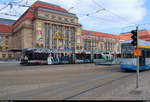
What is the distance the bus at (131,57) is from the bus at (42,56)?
644 inches

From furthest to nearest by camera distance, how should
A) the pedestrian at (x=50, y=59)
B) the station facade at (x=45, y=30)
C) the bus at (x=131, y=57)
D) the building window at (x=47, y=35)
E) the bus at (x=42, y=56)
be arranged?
the building window at (x=47, y=35), the station facade at (x=45, y=30), the pedestrian at (x=50, y=59), the bus at (x=42, y=56), the bus at (x=131, y=57)


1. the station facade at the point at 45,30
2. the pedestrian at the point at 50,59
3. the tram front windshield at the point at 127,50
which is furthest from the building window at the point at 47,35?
the tram front windshield at the point at 127,50

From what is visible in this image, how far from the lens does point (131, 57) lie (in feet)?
46.0

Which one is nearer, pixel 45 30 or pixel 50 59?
pixel 50 59

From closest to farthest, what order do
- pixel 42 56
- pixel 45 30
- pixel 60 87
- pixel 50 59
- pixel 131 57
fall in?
1. pixel 60 87
2. pixel 131 57
3. pixel 42 56
4. pixel 50 59
5. pixel 45 30

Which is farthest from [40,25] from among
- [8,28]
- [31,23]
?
[8,28]

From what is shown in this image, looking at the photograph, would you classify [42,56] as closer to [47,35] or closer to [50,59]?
[50,59]

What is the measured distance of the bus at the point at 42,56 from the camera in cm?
2569

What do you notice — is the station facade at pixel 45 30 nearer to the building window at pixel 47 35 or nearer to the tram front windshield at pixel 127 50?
the building window at pixel 47 35

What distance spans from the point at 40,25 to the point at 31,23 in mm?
6764

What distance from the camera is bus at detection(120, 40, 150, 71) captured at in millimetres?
14014

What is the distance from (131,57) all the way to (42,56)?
687 inches

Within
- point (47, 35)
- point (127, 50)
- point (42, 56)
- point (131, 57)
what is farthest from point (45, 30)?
point (131, 57)

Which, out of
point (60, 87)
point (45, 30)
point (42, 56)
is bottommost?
point (60, 87)
